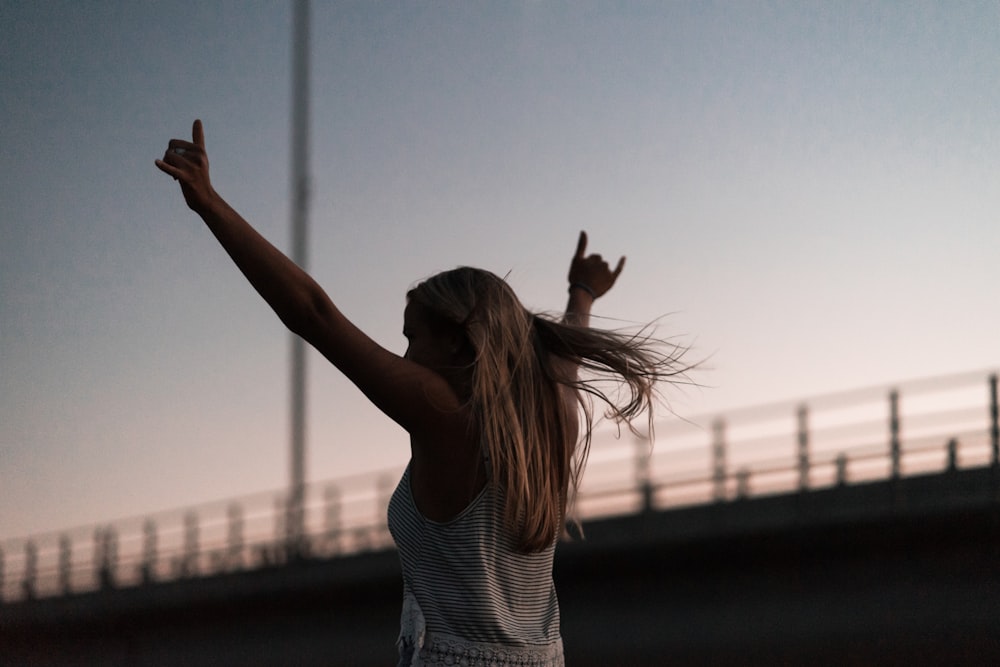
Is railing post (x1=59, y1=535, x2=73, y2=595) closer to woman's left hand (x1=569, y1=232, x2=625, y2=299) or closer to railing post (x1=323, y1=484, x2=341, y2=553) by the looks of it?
railing post (x1=323, y1=484, x2=341, y2=553)

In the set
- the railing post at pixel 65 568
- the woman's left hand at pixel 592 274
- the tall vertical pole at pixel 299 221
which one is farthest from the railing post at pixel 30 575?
the woman's left hand at pixel 592 274

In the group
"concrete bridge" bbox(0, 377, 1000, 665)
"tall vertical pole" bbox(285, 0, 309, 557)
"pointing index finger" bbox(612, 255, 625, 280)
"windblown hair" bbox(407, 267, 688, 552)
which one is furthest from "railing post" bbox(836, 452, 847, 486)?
"windblown hair" bbox(407, 267, 688, 552)

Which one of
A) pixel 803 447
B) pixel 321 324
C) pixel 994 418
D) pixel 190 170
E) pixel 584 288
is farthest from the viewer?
pixel 803 447

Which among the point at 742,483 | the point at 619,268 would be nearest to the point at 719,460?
the point at 742,483

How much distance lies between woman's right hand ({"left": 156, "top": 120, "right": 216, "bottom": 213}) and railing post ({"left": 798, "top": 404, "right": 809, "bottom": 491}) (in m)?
12.4

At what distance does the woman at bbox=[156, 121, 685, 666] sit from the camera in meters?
2.75

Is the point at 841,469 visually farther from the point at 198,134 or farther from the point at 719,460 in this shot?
the point at 198,134

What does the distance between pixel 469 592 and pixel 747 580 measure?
37.4 ft

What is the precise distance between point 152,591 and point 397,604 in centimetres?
989

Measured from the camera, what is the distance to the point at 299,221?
1608 cm

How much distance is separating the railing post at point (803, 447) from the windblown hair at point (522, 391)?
11.8 meters

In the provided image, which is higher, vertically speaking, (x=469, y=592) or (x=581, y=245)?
(x=581, y=245)

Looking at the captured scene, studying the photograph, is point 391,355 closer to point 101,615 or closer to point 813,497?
point 813,497

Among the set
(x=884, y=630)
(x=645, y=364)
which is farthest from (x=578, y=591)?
(x=645, y=364)
